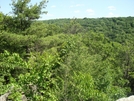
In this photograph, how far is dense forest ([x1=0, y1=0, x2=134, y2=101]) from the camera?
834cm

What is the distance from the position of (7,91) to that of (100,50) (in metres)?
25.7

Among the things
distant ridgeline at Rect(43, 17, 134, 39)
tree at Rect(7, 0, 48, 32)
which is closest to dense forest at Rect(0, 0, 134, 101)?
tree at Rect(7, 0, 48, 32)

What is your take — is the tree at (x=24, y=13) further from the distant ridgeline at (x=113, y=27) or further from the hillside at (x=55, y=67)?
the distant ridgeline at (x=113, y=27)

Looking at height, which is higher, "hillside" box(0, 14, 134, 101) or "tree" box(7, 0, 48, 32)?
"tree" box(7, 0, 48, 32)

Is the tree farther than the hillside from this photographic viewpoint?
Yes

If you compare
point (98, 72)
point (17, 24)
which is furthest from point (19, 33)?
point (98, 72)

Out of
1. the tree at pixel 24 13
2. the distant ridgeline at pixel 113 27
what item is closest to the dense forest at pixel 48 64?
the tree at pixel 24 13

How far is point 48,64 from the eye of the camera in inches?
324

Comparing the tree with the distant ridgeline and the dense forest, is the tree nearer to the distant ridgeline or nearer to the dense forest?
the dense forest

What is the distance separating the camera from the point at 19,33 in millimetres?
19922

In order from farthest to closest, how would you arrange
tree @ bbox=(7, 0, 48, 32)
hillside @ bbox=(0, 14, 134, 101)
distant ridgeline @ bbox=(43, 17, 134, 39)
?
distant ridgeline @ bbox=(43, 17, 134, 39) → tree @ bbox=(7, 0, 48, 32) → hillside @ bbox=(0, 14, 134, 101)

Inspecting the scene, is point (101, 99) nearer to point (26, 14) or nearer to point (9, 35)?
point (9, 35)

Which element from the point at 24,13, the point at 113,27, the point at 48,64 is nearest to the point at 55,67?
the point at 48,64

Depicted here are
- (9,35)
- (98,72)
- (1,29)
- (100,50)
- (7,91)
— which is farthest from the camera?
(100,50)
